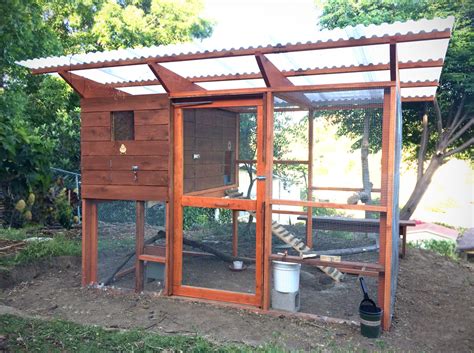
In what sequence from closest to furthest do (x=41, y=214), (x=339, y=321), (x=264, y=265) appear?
(x=339, y=321) → (x=264, y=265) → (x=41, y=214)

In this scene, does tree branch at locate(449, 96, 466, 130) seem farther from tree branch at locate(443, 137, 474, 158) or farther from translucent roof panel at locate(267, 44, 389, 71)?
translucent roof panel at locate(267, 44, 389, 71)

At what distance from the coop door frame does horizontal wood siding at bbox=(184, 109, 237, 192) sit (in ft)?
0.37

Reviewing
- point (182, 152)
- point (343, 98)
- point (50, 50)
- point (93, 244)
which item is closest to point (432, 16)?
point (343, 98)

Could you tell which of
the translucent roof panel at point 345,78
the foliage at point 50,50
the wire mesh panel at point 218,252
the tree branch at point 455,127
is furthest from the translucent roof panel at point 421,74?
the tree branch at point 455,127

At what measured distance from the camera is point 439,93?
8461 millimetres

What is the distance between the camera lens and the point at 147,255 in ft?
14.8

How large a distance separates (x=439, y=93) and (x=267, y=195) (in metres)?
6.11

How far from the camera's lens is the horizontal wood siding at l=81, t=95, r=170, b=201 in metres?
4.36

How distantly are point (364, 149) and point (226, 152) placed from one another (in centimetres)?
179

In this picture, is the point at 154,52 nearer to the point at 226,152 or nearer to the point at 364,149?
the point at 226,152

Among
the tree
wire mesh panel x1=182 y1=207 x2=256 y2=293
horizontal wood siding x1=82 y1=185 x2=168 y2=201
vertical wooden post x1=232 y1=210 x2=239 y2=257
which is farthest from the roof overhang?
the tree

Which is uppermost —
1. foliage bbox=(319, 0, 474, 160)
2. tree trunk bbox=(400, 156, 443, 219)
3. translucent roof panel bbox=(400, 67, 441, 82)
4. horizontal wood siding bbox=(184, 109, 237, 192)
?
foliage bbox=(319, 0, 474, 160)

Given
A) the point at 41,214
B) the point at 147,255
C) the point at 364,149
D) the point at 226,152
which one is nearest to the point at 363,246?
the point at 364,149

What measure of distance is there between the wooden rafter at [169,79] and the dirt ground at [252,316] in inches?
84.9
